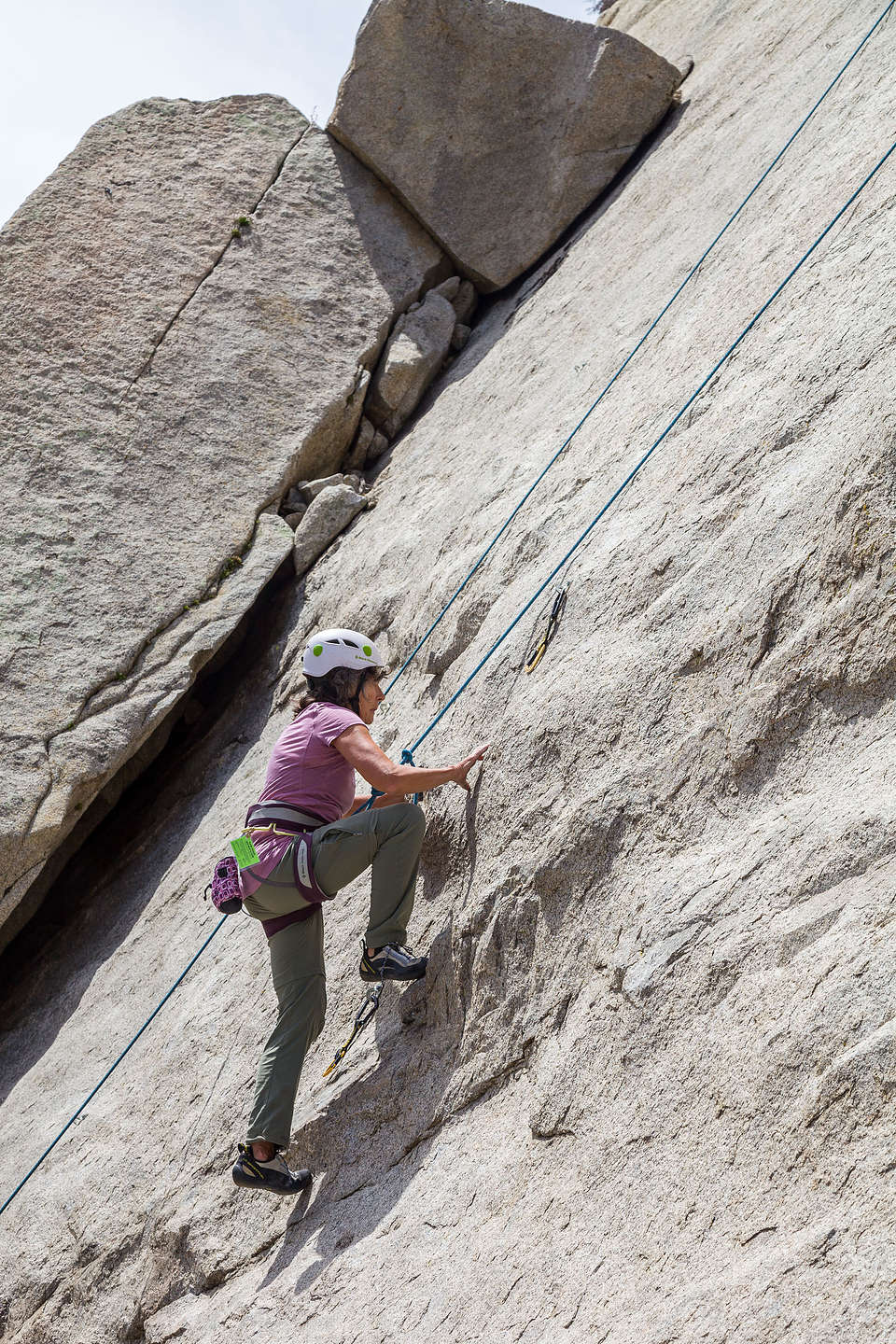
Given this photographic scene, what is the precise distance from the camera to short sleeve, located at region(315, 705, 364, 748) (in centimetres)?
517

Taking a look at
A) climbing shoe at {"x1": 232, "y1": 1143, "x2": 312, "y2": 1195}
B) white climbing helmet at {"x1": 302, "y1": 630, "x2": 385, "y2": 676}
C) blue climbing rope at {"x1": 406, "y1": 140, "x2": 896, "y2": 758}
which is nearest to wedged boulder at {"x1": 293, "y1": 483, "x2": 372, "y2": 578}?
blue climbing rope at {"x1": 406, "y1": 140, "x2": 896, "y2": 758}

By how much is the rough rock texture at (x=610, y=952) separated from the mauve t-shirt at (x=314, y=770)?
512 millimetres

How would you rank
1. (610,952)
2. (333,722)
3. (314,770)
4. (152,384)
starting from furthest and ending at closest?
(152,384)
(314,770)
(333,722)
(610,952)

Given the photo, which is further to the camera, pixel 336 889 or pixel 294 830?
pixel 294 830

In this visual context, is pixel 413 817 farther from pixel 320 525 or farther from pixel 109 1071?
pixel 320 525

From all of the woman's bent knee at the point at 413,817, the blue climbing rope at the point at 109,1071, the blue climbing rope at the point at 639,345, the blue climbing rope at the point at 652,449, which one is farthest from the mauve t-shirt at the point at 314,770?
the blue climbing rope at the point at 639,345

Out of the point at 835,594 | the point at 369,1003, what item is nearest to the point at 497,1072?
the point at 369,1003

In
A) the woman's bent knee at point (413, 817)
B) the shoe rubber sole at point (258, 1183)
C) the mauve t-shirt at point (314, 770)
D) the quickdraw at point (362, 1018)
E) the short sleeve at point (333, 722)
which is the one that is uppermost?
the short sleeve at point (333, 722)

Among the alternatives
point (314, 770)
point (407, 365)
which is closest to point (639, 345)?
point (407, 365)

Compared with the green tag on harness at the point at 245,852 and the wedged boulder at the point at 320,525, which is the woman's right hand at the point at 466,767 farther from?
the wedged boulder at the point at 320,525

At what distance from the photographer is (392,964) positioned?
4.98 m

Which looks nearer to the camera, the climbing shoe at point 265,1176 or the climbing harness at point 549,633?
the climbing shoe at point 265,1176

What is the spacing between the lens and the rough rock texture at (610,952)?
11.1 feet

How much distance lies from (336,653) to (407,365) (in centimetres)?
549
